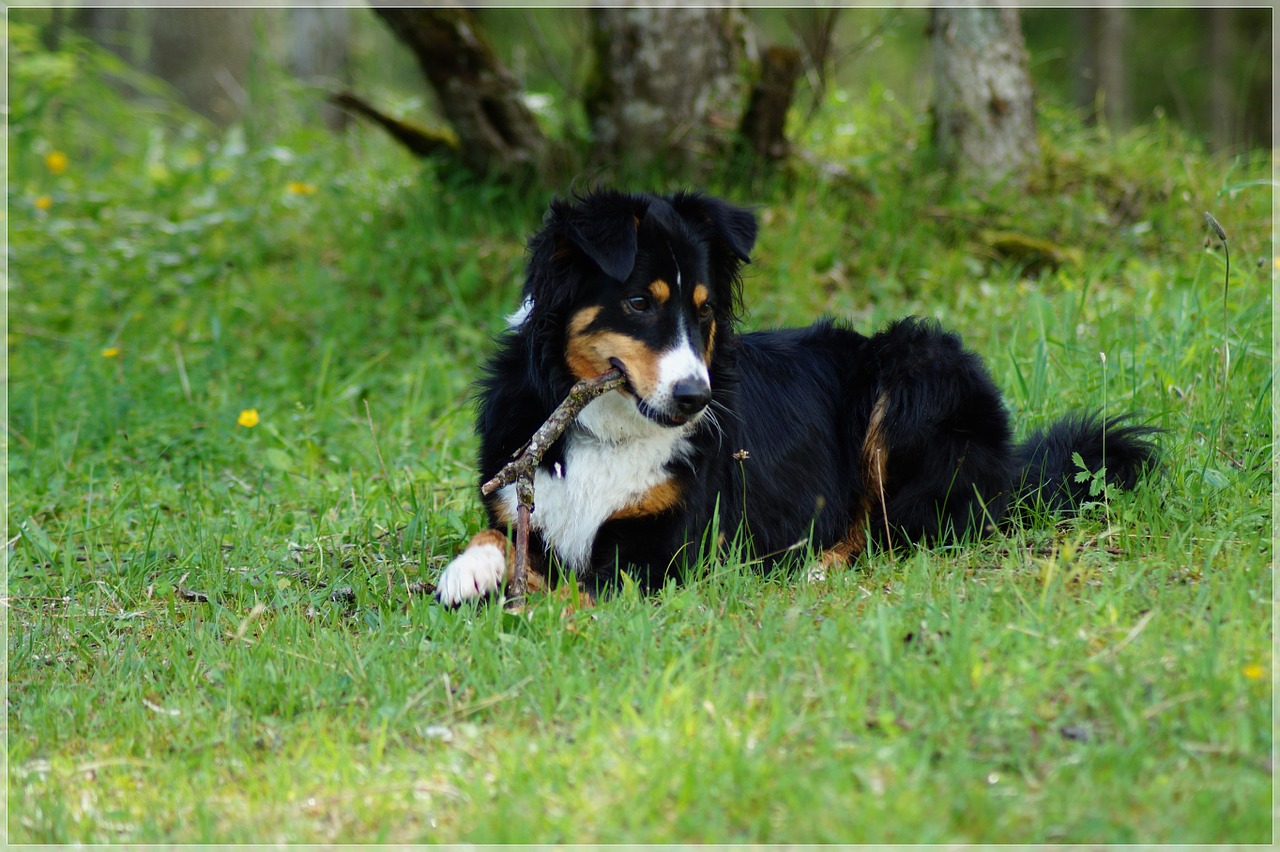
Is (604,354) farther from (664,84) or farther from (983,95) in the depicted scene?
(983,95)

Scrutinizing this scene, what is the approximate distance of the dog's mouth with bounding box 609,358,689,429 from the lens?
342 cm

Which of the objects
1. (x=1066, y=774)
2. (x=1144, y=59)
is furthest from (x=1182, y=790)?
(x=1144, y=59)

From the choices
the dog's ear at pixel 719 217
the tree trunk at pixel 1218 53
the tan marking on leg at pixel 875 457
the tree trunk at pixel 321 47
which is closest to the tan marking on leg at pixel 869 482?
the tan marking on leg at pixel 875 457

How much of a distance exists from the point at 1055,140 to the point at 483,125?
12.3ft

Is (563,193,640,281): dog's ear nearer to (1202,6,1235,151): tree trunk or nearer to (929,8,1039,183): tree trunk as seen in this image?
(929,8,1039,183): tree trunk

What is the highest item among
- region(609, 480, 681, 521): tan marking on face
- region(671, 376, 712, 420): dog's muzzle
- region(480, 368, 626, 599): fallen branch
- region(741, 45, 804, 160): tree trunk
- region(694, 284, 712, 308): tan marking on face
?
region(741, 45, 804, 160): tree trunk

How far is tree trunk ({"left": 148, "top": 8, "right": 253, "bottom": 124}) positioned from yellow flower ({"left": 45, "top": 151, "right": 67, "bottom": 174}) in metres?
2.62

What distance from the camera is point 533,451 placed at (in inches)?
139

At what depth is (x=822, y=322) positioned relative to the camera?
15.0 ft

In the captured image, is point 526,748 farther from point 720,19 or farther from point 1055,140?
point 1055,140

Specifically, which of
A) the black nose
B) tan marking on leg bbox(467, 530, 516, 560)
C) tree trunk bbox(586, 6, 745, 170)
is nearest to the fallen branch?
tan marking on leg bbox(467, 530, 516, 560)

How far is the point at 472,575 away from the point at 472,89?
3.93 meters

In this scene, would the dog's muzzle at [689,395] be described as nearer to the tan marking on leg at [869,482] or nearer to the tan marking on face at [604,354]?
the tan marking on face at [604,354]

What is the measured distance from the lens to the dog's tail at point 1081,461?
390cm
